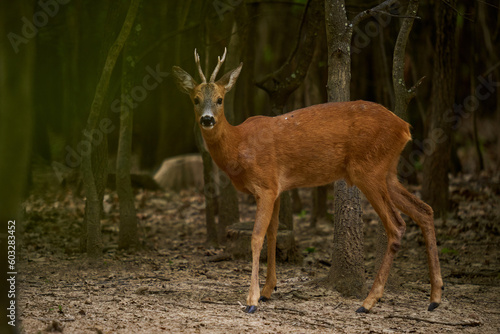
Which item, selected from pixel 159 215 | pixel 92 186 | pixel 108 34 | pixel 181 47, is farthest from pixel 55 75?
pixel 92 186

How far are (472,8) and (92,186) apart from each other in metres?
8.23

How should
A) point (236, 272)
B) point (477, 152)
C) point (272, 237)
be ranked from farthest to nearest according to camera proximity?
point (477, 152), point (236, 272), point (272, 237)

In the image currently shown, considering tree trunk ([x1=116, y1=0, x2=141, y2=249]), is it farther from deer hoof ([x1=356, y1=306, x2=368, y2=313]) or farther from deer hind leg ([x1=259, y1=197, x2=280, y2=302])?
deer hoof ([x1=356, y1=306, x2=368, y2=313])

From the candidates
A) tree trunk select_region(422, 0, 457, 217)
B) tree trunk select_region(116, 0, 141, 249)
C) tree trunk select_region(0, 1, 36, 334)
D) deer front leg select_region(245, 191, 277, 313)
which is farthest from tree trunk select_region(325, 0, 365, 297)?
tree trunk select_region(422, 0, 457, 217)

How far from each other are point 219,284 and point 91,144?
105 inches

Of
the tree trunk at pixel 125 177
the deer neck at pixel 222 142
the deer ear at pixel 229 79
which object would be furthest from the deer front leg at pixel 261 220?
the tree trunk at pixel 125 177

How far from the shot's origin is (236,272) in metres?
7.19

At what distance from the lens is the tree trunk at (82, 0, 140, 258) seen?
7.55 m

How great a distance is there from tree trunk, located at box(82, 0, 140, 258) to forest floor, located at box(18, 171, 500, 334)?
0.32m

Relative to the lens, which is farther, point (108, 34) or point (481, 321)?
point (108, 34)

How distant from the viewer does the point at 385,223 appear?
18.6ft

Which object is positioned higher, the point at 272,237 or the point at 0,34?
the point at 0,34

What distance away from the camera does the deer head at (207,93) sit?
5.41 metres

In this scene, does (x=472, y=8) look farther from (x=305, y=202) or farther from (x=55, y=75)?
(x=55, y=75)
